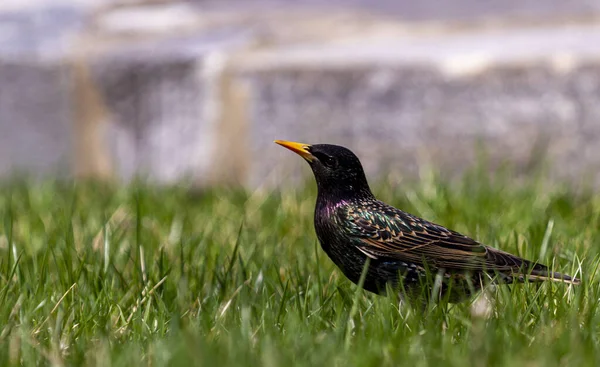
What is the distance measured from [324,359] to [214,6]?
3.49 metres

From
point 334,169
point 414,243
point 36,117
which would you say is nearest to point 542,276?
point 414,243

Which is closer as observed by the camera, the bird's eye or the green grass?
the green grass

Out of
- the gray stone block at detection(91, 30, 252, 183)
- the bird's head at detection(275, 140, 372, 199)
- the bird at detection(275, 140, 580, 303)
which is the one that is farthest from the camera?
the gray stone block at detection(91, 30, 252, 183)

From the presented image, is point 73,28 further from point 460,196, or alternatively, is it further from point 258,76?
point 460,196

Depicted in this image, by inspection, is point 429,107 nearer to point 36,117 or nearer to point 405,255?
point 405,255

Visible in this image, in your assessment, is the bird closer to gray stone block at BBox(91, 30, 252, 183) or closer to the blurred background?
the blurred background

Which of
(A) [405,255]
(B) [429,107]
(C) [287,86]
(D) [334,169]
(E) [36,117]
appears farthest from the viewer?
(E) [36,117]

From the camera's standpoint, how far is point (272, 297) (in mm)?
2734

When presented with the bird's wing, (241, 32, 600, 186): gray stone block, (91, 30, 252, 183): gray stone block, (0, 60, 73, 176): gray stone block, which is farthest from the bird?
(0, 60, 73, 176): gray stone block

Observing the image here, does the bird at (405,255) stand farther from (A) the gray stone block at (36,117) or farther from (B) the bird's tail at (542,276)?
(A) the gray stone block at (36,117)

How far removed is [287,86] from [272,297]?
7.01 ft

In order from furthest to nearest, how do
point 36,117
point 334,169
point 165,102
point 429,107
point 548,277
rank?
point 36,117
point 165,102
point 429,107
point 334,169
point 548,277

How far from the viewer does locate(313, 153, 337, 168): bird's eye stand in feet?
9.68

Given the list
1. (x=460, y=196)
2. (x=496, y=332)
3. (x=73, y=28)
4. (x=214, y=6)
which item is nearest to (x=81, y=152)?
(x=73, y=28)
